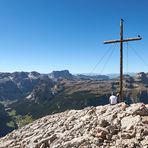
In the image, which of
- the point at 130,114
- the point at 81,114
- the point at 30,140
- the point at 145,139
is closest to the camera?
the point at 145,139

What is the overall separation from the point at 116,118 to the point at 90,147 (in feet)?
14.1

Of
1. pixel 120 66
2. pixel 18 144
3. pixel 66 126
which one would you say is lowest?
pixel 18 144

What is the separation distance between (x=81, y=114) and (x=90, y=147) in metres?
8.76

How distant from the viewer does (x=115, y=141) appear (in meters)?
20.7

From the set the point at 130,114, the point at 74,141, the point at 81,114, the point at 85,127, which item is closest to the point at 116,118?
the point at 130,114

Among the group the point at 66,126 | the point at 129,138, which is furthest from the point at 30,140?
the point at 129,138

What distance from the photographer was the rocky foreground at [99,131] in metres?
20.7

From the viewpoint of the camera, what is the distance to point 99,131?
72.7 feet

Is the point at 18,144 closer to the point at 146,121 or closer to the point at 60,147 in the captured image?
the point at 60,147

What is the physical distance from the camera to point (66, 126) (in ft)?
89.6

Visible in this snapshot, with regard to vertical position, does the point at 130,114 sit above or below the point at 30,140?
above

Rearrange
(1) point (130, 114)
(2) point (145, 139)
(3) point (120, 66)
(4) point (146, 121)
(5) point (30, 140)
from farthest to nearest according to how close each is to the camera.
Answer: (3) point (120, 66) → (5) point (30, 140) → (1) point (130, 114) → (4) point (146, 121) → (2) point (145, 139)

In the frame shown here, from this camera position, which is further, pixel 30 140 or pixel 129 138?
pixel 30 140

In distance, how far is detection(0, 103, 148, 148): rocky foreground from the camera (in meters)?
20.7
